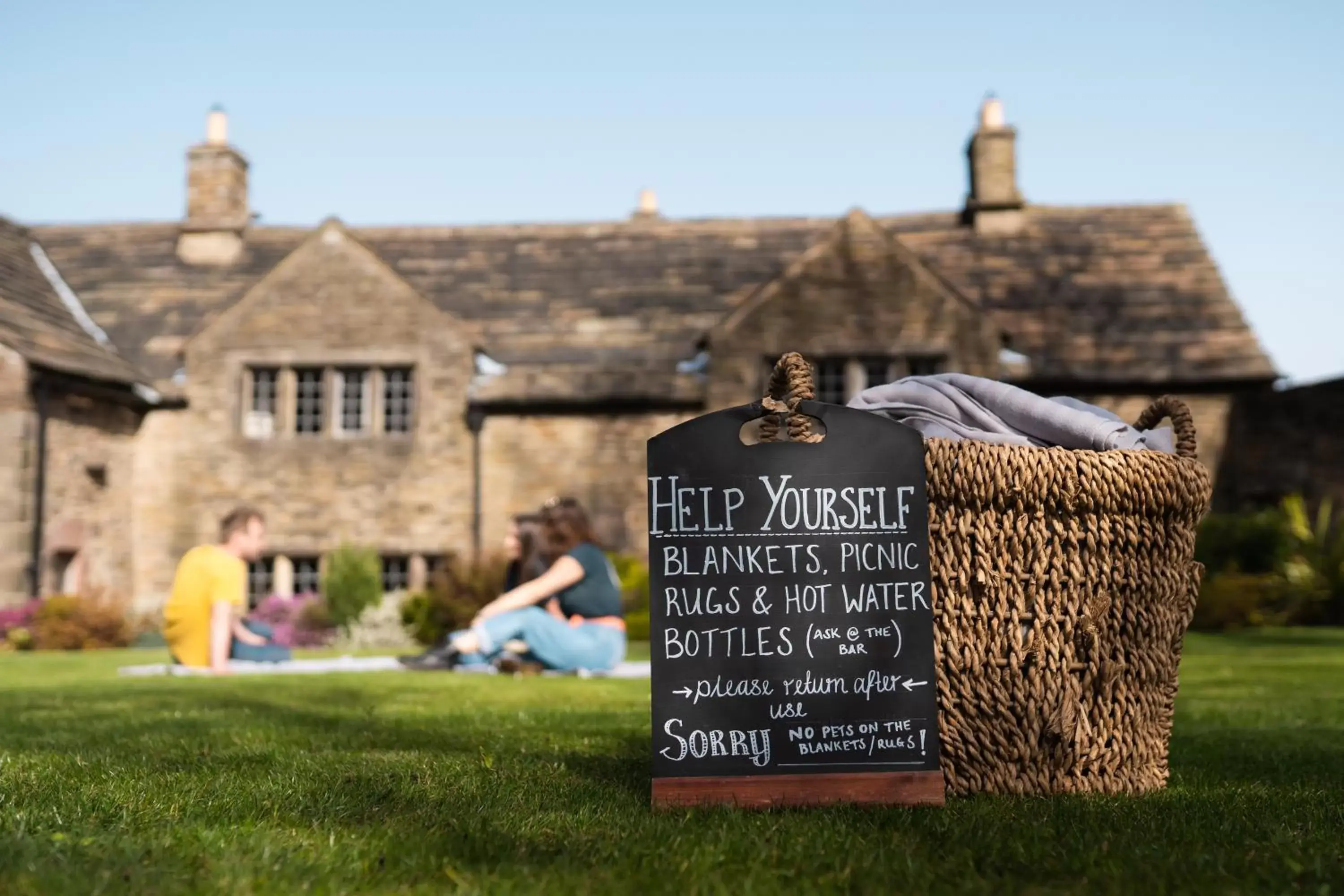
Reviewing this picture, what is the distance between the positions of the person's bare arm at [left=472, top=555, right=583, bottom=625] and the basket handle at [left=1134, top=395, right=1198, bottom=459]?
5.70m

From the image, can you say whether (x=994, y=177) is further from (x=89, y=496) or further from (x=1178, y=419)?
(x=1178, y=419)

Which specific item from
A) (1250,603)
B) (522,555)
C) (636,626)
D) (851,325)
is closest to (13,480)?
(636,626)

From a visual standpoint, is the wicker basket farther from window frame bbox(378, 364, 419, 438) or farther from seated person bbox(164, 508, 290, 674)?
window frame bbox(378, 364, 419, 438)

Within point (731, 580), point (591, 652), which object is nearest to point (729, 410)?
point (731, 580)

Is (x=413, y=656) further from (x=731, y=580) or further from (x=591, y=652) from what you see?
(x=731, y=580)

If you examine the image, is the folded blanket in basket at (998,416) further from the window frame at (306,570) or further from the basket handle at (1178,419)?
the window frame at (306,570)

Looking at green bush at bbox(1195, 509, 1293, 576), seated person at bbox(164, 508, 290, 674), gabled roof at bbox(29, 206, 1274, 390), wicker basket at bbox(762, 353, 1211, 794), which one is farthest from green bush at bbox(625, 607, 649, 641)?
wicker basket at bbox(762, 353, 1211, 794)

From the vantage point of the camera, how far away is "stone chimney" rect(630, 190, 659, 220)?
26.6 metres

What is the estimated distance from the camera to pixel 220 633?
31.0 ft

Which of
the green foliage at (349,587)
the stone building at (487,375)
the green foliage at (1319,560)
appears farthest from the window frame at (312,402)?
the green foliage at (1319,560)

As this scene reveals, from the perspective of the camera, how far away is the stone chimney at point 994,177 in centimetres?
2241

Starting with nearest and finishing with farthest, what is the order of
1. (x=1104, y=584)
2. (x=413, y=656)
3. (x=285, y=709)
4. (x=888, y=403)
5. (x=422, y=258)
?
(x=1104, y=584) → (x=888, y=403) → (x=285, y=709) → (x=413, y=656) → (x=422, y=258)

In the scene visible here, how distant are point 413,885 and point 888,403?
240 centimetres

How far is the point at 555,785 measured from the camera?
12.1 feet
